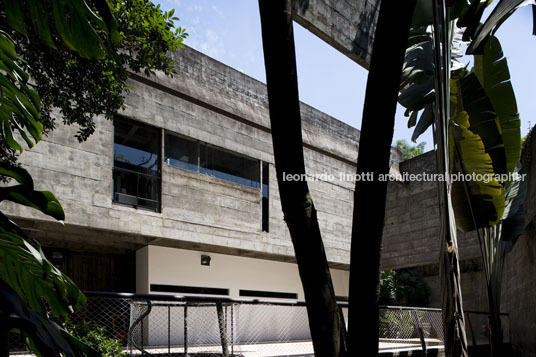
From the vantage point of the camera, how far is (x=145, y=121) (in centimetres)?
1264

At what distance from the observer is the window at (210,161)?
535 inches

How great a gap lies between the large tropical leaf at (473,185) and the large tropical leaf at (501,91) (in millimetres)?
696

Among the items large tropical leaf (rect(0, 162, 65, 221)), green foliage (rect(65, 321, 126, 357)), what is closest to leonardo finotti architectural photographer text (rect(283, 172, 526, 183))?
large tropical leaf (rect(0, 162, 65, 221))

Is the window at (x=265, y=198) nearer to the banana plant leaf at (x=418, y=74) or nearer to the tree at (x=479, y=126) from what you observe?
the tree at (x=479, y=126)

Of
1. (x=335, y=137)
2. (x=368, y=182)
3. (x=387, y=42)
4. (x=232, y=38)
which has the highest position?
(x=335, y=137)

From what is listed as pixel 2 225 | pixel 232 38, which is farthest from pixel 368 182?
pixel 232 38

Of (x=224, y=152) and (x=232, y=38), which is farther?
(x=224, y=152)

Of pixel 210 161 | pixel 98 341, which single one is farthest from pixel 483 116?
pixel 210 161

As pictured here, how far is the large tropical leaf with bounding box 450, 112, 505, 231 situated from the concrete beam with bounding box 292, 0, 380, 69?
2.34 metres

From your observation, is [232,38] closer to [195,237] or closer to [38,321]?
[38,321]

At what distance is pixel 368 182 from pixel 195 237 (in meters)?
10.8

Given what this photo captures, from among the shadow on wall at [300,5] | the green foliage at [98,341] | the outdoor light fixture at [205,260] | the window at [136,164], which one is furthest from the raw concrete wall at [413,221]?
the green foliage at [98,341]

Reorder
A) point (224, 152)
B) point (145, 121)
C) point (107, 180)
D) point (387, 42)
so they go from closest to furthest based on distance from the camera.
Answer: point (387, 42) < point (107, 180) < point (145, 121) < point (224, 152)

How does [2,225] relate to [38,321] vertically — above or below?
above
